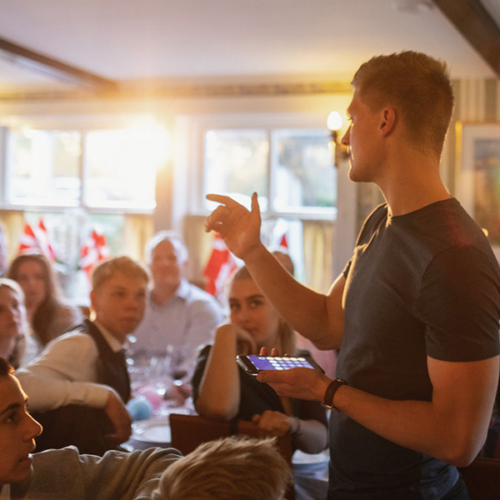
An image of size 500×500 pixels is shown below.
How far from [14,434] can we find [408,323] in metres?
0.72

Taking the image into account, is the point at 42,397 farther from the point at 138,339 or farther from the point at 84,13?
the point at 84,13

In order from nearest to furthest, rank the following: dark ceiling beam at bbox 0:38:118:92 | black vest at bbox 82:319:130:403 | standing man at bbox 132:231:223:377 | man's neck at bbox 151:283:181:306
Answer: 1. black vest at bbox 82:319:130:403
2. standing man at bbox 132:231:223:377
3. man's neck at bbox 151:283:181:306
4. dark ceiling beam at bbox 0:38:118:92

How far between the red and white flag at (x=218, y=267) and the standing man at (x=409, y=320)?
3784mm

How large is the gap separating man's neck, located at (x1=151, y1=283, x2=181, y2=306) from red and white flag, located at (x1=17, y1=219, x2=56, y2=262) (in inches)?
79.6

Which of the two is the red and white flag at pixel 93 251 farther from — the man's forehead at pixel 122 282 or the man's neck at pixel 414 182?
the man's neck at pixel 414 182

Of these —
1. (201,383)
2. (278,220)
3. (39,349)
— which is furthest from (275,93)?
(201,383)

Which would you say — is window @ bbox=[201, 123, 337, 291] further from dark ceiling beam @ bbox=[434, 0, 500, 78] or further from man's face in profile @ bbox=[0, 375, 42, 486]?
man's face in profile @ bbox=[0, 375, 42, 486]

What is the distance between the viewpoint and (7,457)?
113 centimetres

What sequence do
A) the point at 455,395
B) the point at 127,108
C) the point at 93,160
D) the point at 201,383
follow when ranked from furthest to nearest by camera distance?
1. the point at 93,160
2. the point at 127,108
3. the point at 201,383
4. the point at 455,395

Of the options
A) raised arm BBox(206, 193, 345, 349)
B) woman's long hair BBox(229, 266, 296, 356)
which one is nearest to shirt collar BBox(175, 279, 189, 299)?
woman's long hair BBox(229, 266, 296, 356)

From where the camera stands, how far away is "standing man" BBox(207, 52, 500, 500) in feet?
3.24

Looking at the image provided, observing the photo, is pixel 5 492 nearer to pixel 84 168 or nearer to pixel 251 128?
pixel 251 128

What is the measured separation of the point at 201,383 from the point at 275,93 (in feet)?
10.8

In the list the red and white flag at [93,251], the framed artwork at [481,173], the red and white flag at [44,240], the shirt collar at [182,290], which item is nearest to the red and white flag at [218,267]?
the red and white flag at [93,251]
